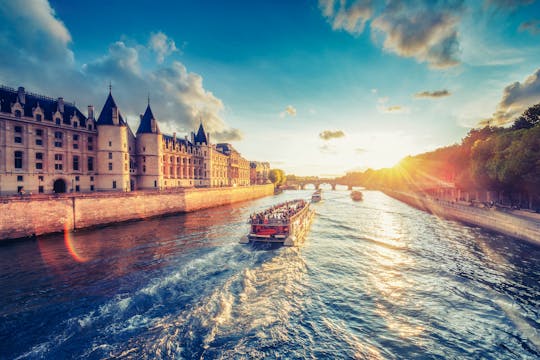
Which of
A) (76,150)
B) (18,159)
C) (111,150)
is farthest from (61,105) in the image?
(18,159)

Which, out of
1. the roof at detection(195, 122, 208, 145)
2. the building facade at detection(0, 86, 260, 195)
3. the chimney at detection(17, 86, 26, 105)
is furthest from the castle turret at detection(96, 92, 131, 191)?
the roof at detection(195, 122, 208, 145)

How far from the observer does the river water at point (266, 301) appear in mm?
11086

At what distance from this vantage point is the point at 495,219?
116 ft

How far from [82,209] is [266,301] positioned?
1394 inches

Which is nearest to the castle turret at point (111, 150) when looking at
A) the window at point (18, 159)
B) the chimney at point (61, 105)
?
the chimney at point (61, 105)

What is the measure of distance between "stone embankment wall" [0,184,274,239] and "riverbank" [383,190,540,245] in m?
56.9

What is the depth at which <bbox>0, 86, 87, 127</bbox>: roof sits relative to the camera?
3728cm

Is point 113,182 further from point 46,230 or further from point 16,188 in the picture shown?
point 46,230

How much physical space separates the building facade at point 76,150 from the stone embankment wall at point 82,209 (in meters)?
8.42

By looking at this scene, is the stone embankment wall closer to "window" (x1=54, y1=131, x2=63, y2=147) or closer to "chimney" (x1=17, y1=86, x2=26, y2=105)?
"window" (x1=54, y1=131, x2=63, y2=147)

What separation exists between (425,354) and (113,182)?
5525 cm

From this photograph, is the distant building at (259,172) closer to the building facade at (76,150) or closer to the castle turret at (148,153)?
the building facade at (76,150)

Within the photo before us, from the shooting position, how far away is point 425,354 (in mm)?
10820

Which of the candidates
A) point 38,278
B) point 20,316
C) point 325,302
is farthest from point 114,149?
point 325,302
